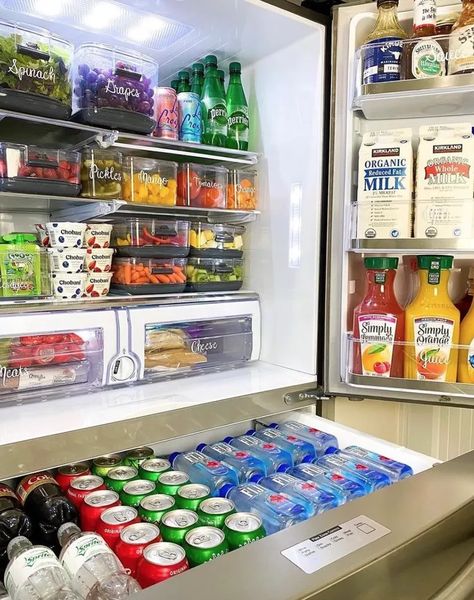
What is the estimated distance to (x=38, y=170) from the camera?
1264mm

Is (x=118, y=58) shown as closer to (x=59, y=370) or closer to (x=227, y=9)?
(x=227, y=9)

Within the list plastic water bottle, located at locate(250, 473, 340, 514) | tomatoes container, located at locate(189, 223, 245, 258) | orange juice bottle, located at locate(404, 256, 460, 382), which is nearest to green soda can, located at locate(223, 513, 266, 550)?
plastic water bottle, located at locate(250, 473, 340, 514)

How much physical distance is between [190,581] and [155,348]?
32.2 inches

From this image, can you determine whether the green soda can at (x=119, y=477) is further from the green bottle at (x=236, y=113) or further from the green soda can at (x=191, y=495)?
the green bottle at (x=236, y=113)

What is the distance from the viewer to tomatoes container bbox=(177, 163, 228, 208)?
1.54 meters

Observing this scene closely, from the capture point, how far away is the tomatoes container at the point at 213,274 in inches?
61.5

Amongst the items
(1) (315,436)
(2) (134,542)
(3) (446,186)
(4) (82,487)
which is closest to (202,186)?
(3) (446,186)

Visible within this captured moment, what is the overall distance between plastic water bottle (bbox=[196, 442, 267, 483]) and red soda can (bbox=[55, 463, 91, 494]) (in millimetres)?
300

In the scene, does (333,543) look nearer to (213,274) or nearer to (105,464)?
(105,464)

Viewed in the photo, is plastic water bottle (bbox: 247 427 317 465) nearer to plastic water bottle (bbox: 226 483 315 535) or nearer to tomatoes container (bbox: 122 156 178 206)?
plastic water bottle (bbox: 226 483 315 535)

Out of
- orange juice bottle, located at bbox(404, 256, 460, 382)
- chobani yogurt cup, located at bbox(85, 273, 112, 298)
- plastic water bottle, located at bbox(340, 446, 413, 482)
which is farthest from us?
chobani yogurt cup, located at bbox(85, 273, 112, 298)

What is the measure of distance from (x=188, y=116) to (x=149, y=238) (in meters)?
0.37

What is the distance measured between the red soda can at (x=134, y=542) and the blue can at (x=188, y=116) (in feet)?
3.34

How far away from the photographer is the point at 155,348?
1.45 m
